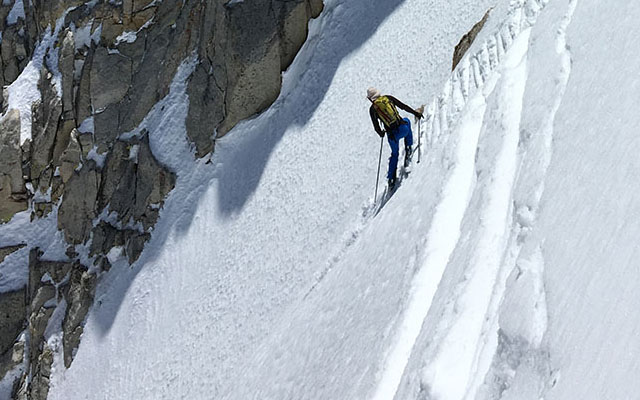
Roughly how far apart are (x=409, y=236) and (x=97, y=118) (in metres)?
16.0

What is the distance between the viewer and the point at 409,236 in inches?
357

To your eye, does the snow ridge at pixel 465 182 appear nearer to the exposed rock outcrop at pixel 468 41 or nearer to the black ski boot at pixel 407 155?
the black ski boot at pixel 407 155

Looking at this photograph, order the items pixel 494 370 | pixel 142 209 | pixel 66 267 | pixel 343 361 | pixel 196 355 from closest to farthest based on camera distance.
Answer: pixel 494 370
pixel 343 361
pixel 196 355
pixel 142 209
pixel 66 267

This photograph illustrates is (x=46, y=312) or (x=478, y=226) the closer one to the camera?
(x=478, y=226)

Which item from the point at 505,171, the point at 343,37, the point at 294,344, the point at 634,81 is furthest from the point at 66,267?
the point at 634,81

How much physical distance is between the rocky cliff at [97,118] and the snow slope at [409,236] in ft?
→ 2.13

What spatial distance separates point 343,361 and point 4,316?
17643 millimetres

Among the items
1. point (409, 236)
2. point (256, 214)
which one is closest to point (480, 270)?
point (409, 236)

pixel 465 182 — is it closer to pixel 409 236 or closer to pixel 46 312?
pixel 409 236

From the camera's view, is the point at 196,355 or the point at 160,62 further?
the point at 160,62

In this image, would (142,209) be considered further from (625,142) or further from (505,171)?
(625,142)

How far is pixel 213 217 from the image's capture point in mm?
17984

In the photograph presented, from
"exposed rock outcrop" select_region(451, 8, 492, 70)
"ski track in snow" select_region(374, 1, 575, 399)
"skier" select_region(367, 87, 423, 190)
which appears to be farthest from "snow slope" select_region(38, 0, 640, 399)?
"skier" select_region(367, 87, 423, 190)

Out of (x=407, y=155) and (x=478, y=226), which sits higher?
(x=478, y=226)
